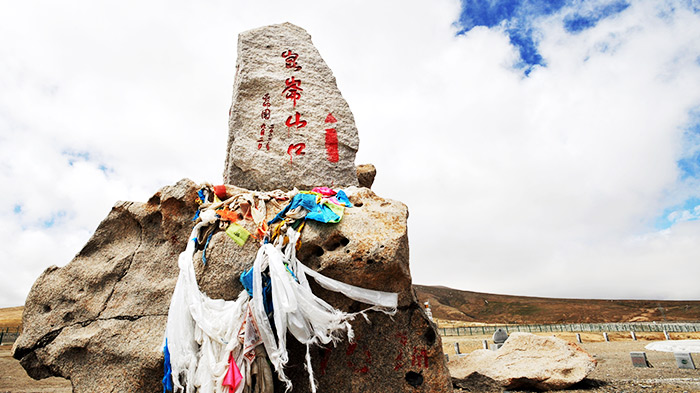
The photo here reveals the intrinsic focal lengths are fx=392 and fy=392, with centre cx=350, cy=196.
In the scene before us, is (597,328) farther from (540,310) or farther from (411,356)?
(411,356)

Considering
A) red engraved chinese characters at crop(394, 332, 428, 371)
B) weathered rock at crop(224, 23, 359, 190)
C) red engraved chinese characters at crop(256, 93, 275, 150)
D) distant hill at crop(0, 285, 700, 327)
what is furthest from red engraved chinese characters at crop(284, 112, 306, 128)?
distant hill at crop(0, 285, 700, 327)

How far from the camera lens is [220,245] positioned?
4070 millimetres

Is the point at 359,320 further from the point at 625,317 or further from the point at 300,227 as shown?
the point at 625,317

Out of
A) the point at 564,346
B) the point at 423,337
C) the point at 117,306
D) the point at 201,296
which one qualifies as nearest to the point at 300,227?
the point at 201,296

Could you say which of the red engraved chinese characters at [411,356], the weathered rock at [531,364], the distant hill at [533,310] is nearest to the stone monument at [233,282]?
the red engraved chinese characters at [411,356]

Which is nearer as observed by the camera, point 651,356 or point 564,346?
point 564,346

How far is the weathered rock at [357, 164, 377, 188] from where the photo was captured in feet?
23.8

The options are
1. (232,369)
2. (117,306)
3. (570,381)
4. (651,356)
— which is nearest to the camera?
(232,369)

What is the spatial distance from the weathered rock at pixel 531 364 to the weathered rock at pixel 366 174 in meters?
4.26

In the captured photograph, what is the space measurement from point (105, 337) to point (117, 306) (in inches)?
14.4

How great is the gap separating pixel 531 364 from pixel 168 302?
7062 millimetres

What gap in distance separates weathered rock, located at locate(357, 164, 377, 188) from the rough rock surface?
247cm

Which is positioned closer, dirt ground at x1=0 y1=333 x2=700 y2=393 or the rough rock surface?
the rough rock surface

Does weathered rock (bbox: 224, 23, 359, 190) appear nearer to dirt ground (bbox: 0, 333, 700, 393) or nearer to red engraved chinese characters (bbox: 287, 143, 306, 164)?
red engraved chinese characters (bbox: 287, 143, 306, 164)
